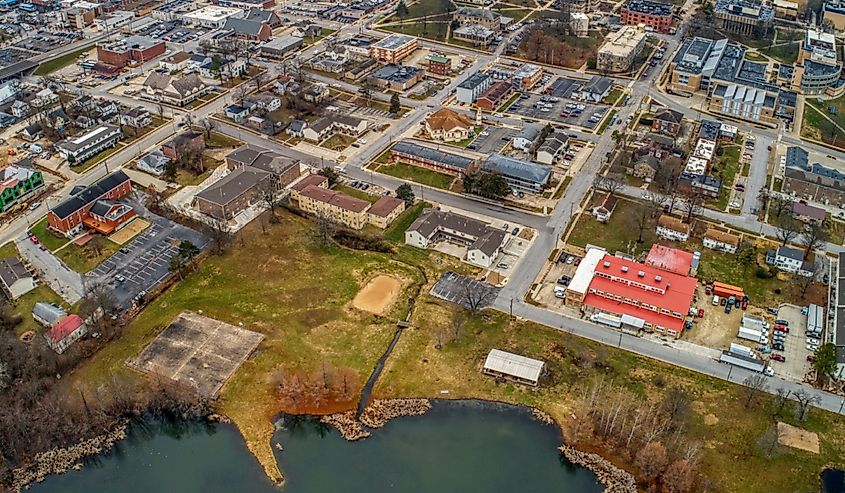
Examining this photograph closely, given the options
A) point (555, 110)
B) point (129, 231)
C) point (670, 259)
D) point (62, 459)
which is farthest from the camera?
point (555, 110)

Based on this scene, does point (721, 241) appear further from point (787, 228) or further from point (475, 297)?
point (475, 297)

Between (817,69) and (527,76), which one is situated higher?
(817,69)

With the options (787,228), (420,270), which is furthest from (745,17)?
(420,270)

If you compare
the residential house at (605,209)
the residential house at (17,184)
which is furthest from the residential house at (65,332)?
the residential house at (605,209)

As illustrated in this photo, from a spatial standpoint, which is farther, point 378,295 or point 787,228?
point 787,228

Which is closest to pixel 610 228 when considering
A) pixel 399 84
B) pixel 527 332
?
pixel 527 332

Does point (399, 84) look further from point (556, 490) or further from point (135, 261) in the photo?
point (556, 490)

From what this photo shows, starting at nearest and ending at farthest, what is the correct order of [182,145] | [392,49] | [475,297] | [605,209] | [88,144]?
[475,297]
[605,209]
[182,145]
[88,144]
[392,49]

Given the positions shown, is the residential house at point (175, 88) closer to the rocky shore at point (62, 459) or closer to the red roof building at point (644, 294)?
the rocky shore at point (62, 459)

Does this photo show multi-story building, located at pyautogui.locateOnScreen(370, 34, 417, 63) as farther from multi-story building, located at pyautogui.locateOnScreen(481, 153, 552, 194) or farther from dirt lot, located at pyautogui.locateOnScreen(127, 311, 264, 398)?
dirt lot, located at pyautogui.locateOnScreen(127, 311, 264, 398)
